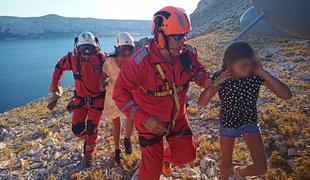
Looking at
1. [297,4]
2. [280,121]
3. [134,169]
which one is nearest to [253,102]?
[297,4]

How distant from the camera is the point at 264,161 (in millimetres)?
3916

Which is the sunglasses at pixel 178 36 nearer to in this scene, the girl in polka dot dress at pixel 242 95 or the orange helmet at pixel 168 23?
the orange helmet at pixel 168 23

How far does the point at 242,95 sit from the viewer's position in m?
3.95

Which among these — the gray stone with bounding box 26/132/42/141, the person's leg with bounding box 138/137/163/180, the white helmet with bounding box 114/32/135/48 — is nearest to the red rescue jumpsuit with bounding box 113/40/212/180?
the person's leg with bounding box 138/137/163/180

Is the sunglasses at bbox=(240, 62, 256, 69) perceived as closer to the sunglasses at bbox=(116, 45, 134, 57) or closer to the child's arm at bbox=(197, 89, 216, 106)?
the child's arm at bbox=(197, 89, 216, 106)

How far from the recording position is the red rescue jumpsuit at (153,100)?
3897mm

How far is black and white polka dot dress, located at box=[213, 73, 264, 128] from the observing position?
3.91 meters

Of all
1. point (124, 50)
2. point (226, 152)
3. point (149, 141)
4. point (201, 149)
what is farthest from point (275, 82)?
point (124, 50)

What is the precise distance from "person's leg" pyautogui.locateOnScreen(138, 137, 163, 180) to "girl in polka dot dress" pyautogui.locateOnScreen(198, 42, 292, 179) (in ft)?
2.98

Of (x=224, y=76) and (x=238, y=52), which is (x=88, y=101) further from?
(x=238, y=52)

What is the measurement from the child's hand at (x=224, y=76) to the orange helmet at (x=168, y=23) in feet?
2.30

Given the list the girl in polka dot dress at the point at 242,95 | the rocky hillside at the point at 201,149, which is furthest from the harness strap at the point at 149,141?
the rocky hillside at the point at 201,149

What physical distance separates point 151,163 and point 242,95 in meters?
1.51

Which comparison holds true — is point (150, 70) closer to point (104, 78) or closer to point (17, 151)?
point (104, 78)
